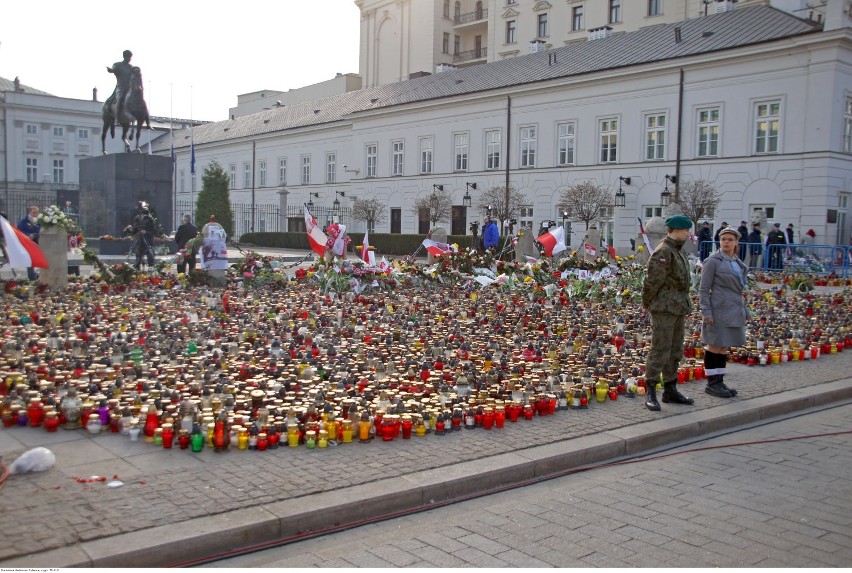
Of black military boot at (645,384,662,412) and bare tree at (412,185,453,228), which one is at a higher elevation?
bare tree at (412,185,453,228)

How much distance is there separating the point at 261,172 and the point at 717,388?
60.3m

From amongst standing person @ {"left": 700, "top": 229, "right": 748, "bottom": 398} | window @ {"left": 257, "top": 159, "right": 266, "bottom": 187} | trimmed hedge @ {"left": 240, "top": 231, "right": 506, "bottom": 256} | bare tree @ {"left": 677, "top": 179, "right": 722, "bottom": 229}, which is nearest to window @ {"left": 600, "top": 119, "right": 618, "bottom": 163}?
bare tree @ {"left": 677, "top": 179, "right": 722, "bottom": 229}

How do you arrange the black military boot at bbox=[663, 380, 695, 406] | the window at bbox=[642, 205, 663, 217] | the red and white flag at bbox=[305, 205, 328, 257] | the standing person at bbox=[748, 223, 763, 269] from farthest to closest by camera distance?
1. the window at bbox=[642, 205, 663, 217]
2. the standing person at bbox=[748, 223, 763, 269]
3. the red and white flag at bbox=[305, 205, 328, 257]
4. the black military boot at bbox=[663, 380, 695, 406]

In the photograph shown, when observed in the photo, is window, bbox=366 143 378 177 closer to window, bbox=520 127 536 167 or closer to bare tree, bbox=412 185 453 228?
bare tree, bbox=412 185 453 228

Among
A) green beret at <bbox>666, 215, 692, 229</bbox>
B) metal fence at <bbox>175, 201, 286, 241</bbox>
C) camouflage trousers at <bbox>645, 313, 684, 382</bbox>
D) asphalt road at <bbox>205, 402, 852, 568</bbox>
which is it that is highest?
metal fence at <bbox>175, 201, 286, 241</bbox>

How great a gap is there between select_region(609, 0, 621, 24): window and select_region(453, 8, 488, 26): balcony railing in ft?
48.9

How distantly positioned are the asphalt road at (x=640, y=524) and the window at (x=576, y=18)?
53.6 metres

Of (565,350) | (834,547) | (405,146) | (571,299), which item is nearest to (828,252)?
(571,299)

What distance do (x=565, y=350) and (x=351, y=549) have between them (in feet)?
21.0

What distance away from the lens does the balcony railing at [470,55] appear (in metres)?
66.3

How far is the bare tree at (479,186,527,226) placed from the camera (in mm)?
43438

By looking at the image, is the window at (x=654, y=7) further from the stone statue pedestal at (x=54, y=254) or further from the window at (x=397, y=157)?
the stone statue pedestal at (x=54, y=254)

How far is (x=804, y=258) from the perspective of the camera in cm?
2661

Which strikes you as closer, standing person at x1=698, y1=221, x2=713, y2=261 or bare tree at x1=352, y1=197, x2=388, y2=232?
standing person at x1=698, y1=221, x2=713, y2=261
